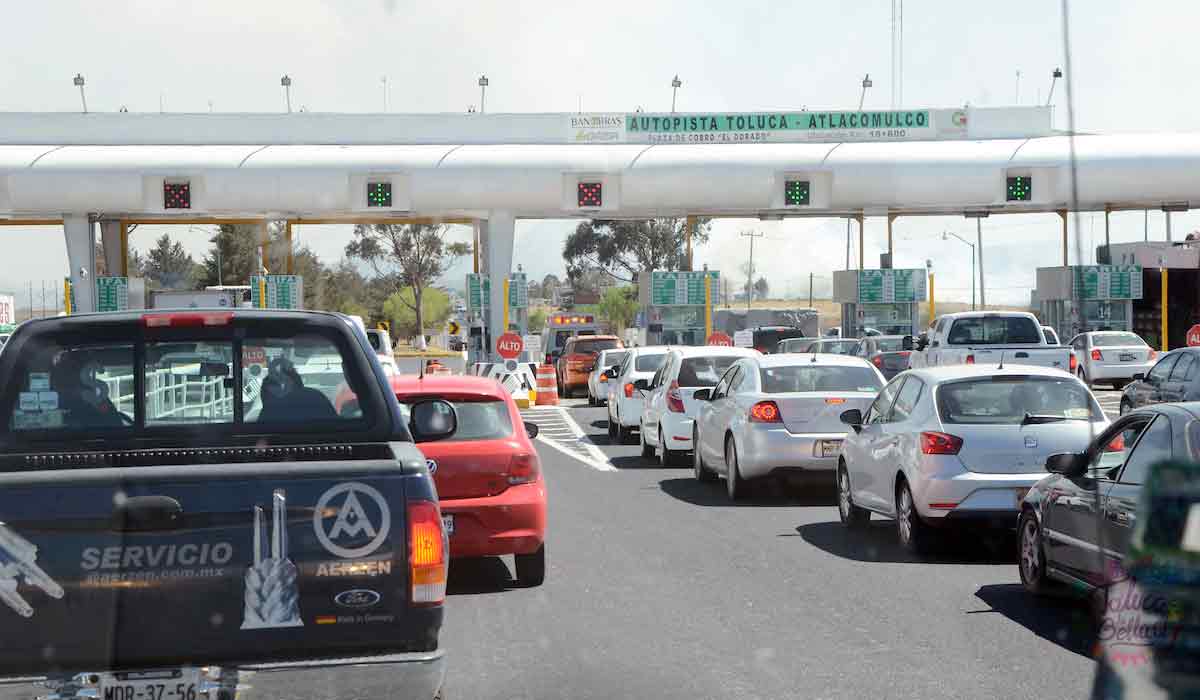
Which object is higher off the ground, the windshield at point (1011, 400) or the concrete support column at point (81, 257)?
the concrete support column at point (81, 257)

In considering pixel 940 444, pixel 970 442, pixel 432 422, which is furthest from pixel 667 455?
pixel 432 422

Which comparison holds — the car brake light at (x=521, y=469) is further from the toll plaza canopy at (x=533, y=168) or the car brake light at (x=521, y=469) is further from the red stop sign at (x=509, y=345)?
the toll plaza canopy at (x=533, y=168)

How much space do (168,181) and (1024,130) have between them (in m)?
22.5

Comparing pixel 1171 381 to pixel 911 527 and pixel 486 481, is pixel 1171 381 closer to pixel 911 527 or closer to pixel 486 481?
pixel 911 527

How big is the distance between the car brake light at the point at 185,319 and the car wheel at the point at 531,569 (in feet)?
16.5

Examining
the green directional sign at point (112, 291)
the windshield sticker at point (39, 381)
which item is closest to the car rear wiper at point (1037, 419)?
the windshield sticker at point (39, 381)

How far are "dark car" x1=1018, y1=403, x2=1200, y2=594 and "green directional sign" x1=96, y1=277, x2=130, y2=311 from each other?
112ft

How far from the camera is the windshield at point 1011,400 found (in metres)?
12.5

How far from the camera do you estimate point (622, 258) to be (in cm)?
11200

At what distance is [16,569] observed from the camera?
516cm

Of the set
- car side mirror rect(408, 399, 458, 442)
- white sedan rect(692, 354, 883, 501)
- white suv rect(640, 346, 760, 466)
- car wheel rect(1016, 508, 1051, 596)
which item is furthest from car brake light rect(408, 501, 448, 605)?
white suv rect(640, 346, 760, 466)

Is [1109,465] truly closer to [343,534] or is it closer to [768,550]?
[768,550]

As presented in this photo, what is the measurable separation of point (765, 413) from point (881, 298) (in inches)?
1144

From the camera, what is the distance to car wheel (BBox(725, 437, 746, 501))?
1677 centimetres
